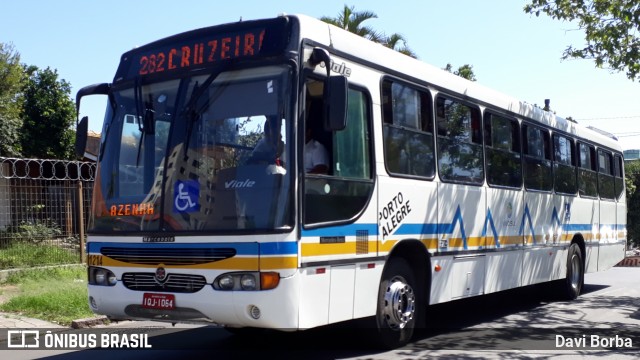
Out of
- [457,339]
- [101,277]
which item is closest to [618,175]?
[457,339]

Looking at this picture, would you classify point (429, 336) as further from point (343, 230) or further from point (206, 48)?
point (206, 48)

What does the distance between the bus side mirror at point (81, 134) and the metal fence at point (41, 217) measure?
20.8ft

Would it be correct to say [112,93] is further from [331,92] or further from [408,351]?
[408,351]

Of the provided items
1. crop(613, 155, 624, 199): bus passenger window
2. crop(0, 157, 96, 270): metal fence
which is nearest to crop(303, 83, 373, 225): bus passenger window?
crop(0, 157, 96, 270): metal fence

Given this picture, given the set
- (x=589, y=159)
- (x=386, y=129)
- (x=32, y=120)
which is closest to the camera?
(x=386, y=129)

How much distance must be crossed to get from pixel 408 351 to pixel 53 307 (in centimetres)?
604

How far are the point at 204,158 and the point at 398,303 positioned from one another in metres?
2.76

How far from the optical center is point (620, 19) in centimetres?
1310

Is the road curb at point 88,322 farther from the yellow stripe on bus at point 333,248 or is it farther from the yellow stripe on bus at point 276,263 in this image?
the yellow stripe on bus at point 276,263

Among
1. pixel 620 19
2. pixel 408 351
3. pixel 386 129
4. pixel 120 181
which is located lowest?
pixel 408 351

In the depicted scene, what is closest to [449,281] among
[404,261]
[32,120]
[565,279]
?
[404,261]

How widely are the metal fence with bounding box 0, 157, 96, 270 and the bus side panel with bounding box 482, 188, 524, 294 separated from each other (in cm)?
856

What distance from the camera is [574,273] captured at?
44.3ft

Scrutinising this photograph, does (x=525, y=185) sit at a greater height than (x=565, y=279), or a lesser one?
greater
